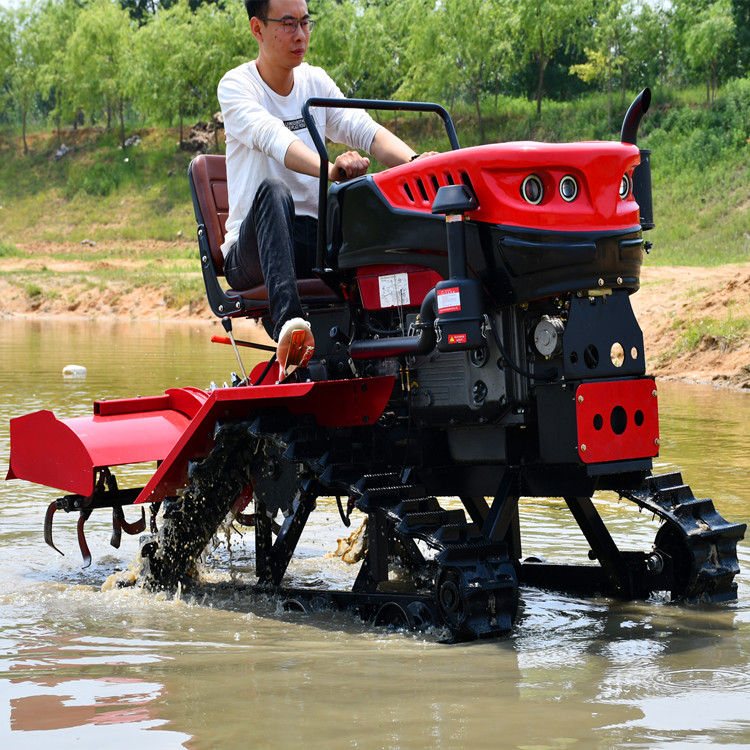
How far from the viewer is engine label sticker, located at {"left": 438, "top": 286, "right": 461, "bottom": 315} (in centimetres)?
373

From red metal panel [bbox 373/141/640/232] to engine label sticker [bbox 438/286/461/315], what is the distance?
0.25 metres

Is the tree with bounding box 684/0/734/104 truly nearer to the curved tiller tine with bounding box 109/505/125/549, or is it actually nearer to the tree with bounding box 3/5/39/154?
the tree with bounding box 3/5/39/154

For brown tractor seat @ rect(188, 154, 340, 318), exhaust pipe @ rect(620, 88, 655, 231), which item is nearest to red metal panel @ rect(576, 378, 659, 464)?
exhaust pipe @ rect(620, 88, 655, 231)

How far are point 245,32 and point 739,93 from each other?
25.5 m

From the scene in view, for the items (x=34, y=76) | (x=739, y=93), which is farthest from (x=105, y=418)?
(x=34, y=76)

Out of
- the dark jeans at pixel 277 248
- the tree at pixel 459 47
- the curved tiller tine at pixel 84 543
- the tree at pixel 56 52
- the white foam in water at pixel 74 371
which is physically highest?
the tree at pixel 56 52

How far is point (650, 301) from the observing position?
17.0 meters

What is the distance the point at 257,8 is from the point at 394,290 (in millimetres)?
1371

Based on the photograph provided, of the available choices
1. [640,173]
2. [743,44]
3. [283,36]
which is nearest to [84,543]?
[283,36]

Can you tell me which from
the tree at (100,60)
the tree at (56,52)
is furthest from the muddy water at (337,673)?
the tree at (56,52)

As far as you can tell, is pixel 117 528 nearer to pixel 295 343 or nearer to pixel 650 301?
pixel 295 343

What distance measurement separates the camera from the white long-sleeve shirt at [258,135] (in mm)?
4555

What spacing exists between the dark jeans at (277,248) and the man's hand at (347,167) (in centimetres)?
21

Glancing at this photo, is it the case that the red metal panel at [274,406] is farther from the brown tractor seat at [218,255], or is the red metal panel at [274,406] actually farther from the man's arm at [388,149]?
the man's arm at [388,149]
